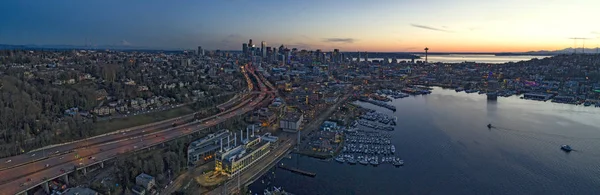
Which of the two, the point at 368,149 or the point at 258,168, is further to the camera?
the point at 368,149

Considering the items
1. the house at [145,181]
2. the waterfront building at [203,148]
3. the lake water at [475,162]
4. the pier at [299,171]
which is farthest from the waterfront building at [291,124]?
the house at [145,181]

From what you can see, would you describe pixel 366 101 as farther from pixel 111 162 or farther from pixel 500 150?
pixel 111 162

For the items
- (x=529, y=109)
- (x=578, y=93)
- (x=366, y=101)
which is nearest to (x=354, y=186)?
(x=366, y=101)

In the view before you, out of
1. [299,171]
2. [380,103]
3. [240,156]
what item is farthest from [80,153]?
[380,103]

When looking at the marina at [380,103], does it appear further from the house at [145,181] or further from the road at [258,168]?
the house at [145,181]

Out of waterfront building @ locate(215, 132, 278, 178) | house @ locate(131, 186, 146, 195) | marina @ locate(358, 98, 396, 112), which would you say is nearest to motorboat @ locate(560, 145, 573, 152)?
marina @ locate(358, 98, 396, 112)

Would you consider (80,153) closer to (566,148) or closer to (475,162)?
(475,162)
